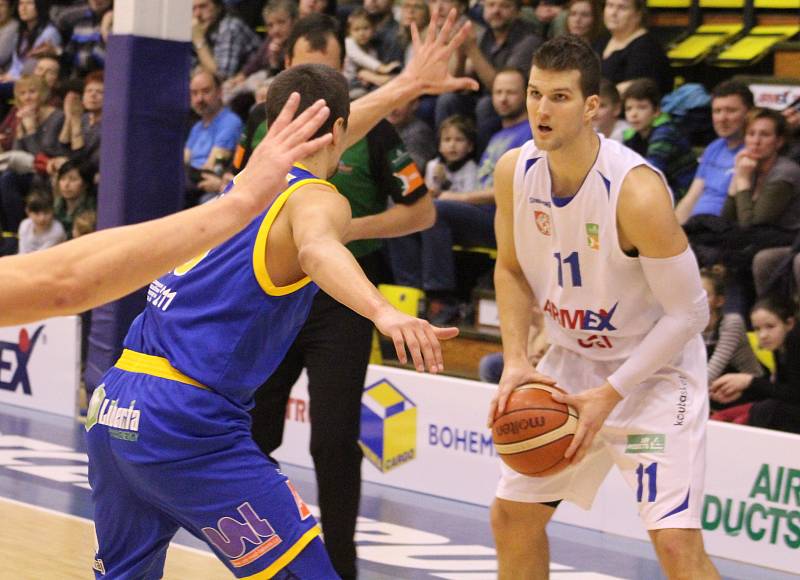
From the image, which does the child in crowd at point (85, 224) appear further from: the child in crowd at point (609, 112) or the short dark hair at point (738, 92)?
the short dark hair at point (738, 92)

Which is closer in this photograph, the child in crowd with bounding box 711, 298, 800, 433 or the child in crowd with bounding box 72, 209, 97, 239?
the child in crowd with bounding box 711, 298, 800, 433

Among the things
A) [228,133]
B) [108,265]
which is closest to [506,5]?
[228,133]

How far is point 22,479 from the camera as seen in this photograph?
7.27m

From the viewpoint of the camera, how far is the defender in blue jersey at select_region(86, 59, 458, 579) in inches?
131

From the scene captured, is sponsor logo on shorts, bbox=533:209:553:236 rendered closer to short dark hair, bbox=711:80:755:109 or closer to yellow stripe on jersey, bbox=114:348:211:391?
yellow stripe on jersey, bbox=114:348:211:391

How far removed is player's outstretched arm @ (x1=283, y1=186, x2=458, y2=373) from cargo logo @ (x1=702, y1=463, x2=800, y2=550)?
331cm

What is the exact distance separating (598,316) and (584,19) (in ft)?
17.1

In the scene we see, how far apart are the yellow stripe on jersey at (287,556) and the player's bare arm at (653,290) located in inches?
42.0

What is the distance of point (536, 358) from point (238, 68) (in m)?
5.06

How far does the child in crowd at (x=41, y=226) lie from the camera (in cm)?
1084

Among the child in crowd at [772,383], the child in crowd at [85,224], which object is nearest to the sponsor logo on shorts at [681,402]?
the child in crowd at [772,383]

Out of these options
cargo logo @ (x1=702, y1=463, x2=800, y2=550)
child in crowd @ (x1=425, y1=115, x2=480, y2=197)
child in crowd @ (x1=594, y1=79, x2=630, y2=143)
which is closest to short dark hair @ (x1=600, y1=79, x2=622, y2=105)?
child in crowd @ (x1=594, y1=79, x2=630, y2=143)

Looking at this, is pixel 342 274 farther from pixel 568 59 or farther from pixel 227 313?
pixel 568 59

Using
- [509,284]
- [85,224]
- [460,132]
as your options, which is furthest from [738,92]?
[85,224]
